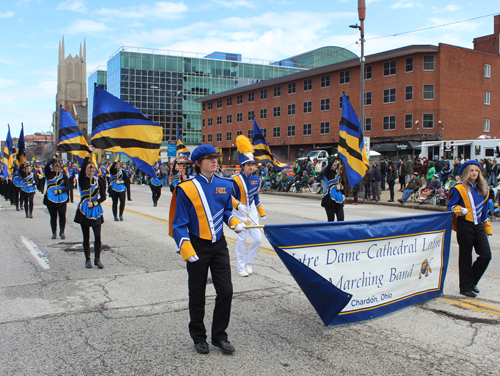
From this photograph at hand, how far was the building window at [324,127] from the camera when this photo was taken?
162ft

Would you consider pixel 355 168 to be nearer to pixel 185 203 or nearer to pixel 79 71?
pixel 185 203

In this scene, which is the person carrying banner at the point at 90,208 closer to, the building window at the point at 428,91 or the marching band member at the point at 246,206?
the marching band member at the point at 246,206

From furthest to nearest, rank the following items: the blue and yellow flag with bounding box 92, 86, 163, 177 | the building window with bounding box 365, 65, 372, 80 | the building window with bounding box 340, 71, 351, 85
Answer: the building window with bounding box 340, 71, 351, 85
the building window with bounding box 365, 65, 372, 80
the blue and yellow flag with bounding box 92, 86, 163, 177

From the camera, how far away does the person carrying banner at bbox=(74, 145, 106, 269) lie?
24.3 ft

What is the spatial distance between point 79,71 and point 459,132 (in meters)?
121

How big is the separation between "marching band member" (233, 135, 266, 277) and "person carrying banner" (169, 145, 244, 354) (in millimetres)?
2612

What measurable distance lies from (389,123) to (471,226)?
39573 mm

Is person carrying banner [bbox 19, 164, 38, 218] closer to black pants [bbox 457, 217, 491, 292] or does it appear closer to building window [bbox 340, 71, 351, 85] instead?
black pants [bbox 457, 217, 491, 292]

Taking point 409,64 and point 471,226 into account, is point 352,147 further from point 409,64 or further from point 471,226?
point 409,64

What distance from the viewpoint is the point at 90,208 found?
7.46 meters

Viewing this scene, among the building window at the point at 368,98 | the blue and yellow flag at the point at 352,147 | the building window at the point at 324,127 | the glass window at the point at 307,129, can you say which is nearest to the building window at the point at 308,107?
the glass window at the point at 307,129

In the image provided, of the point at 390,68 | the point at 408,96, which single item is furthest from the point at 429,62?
the point at 390,68

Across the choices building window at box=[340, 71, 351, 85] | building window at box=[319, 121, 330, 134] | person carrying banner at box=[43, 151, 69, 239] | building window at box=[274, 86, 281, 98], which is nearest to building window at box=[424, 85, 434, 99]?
building window at box=[340, 71, 351, 85]

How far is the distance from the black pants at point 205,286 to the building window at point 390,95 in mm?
42106
